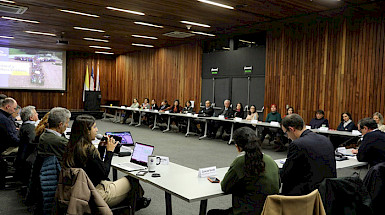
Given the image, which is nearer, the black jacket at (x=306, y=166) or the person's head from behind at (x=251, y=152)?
the person's head from behind at (x=251, y=152)

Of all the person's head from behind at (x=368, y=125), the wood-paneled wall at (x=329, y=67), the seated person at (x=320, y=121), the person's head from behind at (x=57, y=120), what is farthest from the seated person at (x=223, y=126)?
the person's head from behind at (x=57, y=120)

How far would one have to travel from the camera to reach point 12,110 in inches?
193

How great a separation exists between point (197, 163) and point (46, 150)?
3703 mm

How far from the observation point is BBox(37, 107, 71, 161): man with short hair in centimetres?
305

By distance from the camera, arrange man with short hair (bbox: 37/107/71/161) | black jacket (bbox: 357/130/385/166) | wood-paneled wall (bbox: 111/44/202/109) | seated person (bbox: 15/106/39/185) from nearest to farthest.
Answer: man with short hair (bbox: 37/107/71/161)
black jacket (bbox: 357/130/385/166)
seated person (bbox: 15/106/39/185)
wood-paneled wall (bbox: 111/44/202/109)

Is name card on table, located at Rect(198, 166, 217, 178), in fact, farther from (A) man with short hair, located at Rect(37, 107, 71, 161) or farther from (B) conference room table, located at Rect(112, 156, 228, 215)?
(A) man with short hair, located at Rect(37, 107, 71, 161)

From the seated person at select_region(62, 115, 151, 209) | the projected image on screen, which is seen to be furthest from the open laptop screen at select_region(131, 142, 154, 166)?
the projected image on screen

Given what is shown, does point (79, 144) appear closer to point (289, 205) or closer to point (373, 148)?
point (289, 205)

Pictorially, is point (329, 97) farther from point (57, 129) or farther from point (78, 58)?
point (78, 58)

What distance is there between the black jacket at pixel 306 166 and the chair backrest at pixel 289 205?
66cm

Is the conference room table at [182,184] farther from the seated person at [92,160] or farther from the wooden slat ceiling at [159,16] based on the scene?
the wooden slat ceiling at [159,16]

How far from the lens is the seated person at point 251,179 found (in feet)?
7.50

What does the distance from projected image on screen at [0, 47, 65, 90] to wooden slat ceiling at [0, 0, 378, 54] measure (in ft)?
10.2

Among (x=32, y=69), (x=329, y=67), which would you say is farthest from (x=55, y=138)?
(x=32, y=69)
